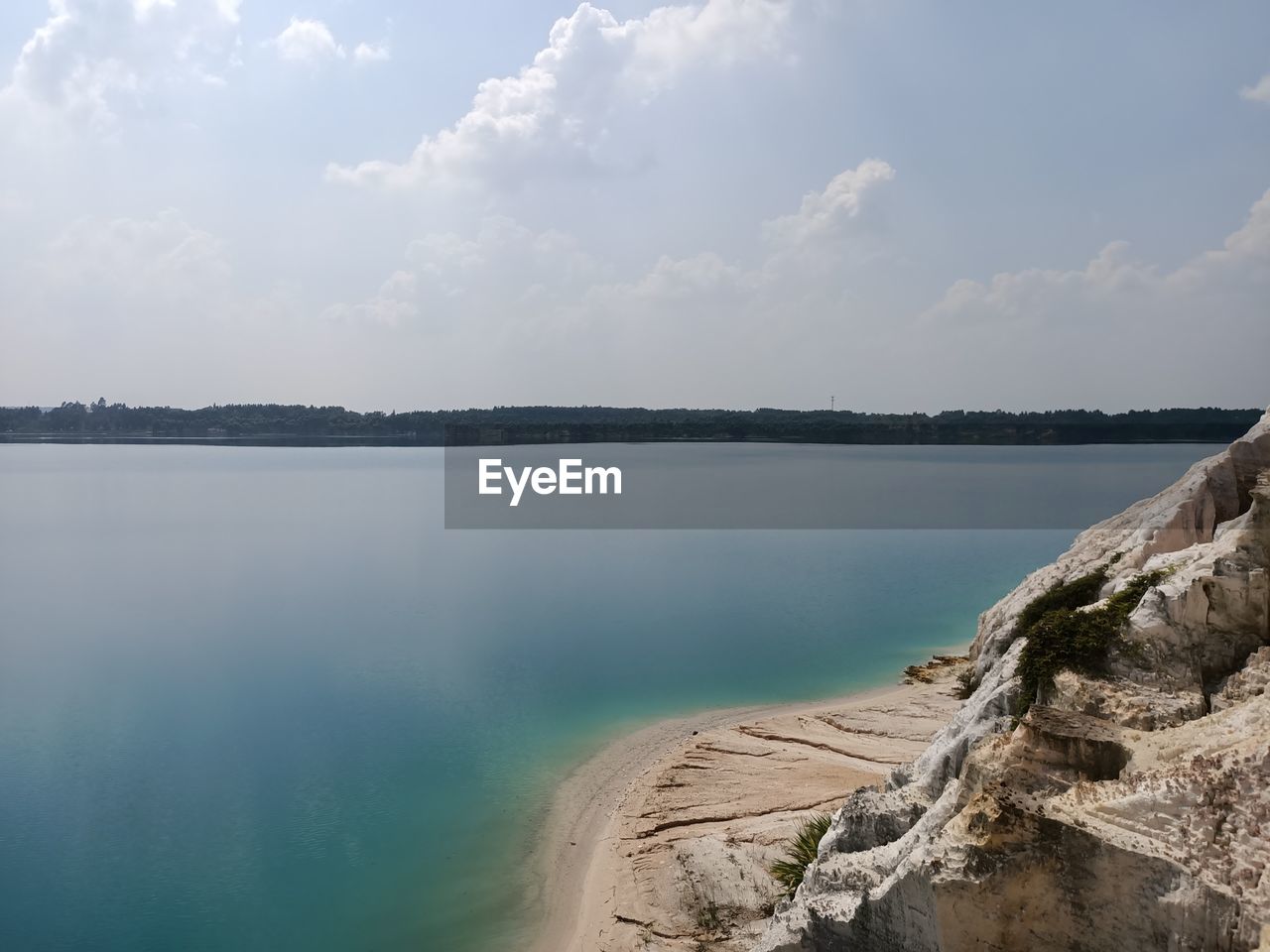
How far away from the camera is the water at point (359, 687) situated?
10492 mm

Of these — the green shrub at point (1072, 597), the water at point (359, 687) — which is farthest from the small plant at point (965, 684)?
the green shrub at point (1072, 597)

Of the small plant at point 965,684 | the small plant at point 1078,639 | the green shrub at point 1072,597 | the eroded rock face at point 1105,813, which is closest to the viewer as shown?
the eroded rock face at point 1105,813

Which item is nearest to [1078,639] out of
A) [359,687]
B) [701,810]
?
[701,810]

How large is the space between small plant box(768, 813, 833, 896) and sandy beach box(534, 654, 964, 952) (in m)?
→ 0.16

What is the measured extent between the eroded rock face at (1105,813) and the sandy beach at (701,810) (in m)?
2.74

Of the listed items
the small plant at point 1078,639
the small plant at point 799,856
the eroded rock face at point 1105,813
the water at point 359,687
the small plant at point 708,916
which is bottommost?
the water at point 359,687

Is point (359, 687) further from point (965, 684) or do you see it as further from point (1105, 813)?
point (1105, 813)

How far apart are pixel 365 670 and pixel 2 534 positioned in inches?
1395

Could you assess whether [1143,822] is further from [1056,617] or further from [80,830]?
[80,830]

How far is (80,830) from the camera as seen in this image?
11977 mm

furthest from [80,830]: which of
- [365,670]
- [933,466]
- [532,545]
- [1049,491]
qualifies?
[933,466]

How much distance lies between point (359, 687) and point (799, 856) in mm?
12113

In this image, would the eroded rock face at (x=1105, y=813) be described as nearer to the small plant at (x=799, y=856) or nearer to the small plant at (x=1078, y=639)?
the small plant at (x=1078, y=639)

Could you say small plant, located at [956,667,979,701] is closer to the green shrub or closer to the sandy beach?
the sandy beach
